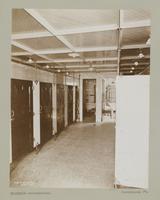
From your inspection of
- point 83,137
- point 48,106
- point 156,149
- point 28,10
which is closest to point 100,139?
point 83,137

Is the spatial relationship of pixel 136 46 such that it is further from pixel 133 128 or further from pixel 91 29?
pixel 133 128

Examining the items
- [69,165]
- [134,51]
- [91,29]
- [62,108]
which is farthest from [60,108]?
[91,29]

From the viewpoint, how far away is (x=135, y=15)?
2338 mm

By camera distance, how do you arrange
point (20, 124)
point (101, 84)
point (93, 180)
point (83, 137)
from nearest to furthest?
point (93, 180) → point (20, 124) → point (83, 137) → point (101, 84)

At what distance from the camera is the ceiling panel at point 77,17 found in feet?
7.28

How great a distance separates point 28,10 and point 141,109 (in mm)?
1662

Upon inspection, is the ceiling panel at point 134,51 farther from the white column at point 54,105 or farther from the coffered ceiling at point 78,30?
the white column at point 54,105

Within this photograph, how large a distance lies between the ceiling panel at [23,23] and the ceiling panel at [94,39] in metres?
0.60

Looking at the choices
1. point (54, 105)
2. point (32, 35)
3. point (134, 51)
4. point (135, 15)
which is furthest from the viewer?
point (54, 105)

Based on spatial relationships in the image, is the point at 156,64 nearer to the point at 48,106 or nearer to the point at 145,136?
the point at 145,136

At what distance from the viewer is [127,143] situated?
2645 mm

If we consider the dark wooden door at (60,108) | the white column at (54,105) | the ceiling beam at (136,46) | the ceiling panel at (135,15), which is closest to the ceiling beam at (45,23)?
the ceiling panel at (135,15)

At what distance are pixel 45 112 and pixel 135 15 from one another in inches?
157

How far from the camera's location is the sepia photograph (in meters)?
2.50
